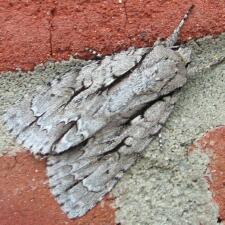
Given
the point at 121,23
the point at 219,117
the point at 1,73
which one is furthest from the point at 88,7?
the point at 219,117

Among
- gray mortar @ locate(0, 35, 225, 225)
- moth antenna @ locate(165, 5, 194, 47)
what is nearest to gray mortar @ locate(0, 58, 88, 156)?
gray mortar @ locate(0, 35, 225, 225)

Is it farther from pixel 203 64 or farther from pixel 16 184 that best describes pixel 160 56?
pixel 16 184

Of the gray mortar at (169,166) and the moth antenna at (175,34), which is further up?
the moth antenna at (175,34)

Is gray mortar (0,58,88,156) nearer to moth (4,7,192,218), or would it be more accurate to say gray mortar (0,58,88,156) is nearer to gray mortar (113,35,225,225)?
moth (4,7,192,218)

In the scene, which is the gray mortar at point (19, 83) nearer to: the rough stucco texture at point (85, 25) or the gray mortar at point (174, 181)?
the rough stucco texture at point (85, 25)

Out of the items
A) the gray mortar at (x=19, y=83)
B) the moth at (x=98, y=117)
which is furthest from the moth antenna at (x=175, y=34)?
the gray mortar at (x=19, y=83)

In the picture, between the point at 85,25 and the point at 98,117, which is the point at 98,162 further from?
the point at 85,25

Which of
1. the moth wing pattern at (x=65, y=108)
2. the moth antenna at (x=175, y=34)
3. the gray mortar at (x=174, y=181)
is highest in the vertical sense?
the moth antenna at (x=175, y=34)
